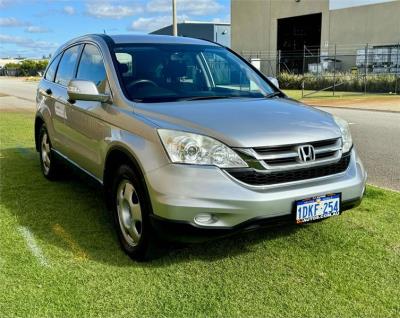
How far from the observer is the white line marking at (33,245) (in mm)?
3881

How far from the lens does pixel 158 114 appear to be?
3.70 meters

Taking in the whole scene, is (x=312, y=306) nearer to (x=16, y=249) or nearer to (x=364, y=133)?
(x=16, y=249)

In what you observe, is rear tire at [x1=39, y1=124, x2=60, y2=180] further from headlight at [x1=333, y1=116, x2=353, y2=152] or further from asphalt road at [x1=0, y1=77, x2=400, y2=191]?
asphalt road at [x1=0, y1=77, x2=400, y2=191]

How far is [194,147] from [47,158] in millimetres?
3684

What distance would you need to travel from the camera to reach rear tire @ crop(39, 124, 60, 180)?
20.4 feet

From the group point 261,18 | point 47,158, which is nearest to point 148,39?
point 47,158

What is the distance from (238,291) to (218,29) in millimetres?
62066

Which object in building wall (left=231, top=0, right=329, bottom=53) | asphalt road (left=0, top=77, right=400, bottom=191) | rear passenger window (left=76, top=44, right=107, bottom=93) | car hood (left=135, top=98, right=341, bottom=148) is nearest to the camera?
car hood (left=135, top=98, right=341, bottom=148)

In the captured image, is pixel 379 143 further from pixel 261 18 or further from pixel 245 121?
pixel 261 18

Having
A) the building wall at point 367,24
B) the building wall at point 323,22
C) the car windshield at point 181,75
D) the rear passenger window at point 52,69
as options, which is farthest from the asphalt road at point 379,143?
the building wall at point 323,22

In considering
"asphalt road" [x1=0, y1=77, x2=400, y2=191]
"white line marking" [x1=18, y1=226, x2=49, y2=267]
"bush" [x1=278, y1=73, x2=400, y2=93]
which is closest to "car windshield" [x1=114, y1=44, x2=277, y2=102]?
"white line marking" [x1=18, y1=226, x2=49, y2=267]

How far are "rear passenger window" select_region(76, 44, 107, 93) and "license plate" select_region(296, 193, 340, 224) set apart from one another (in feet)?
6.76

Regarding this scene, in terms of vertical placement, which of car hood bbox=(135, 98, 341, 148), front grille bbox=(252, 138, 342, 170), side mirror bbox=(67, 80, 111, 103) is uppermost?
side mirror bbox=(67, 80, 111, 103)

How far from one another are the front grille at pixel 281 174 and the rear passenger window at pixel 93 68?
5.59 feet
